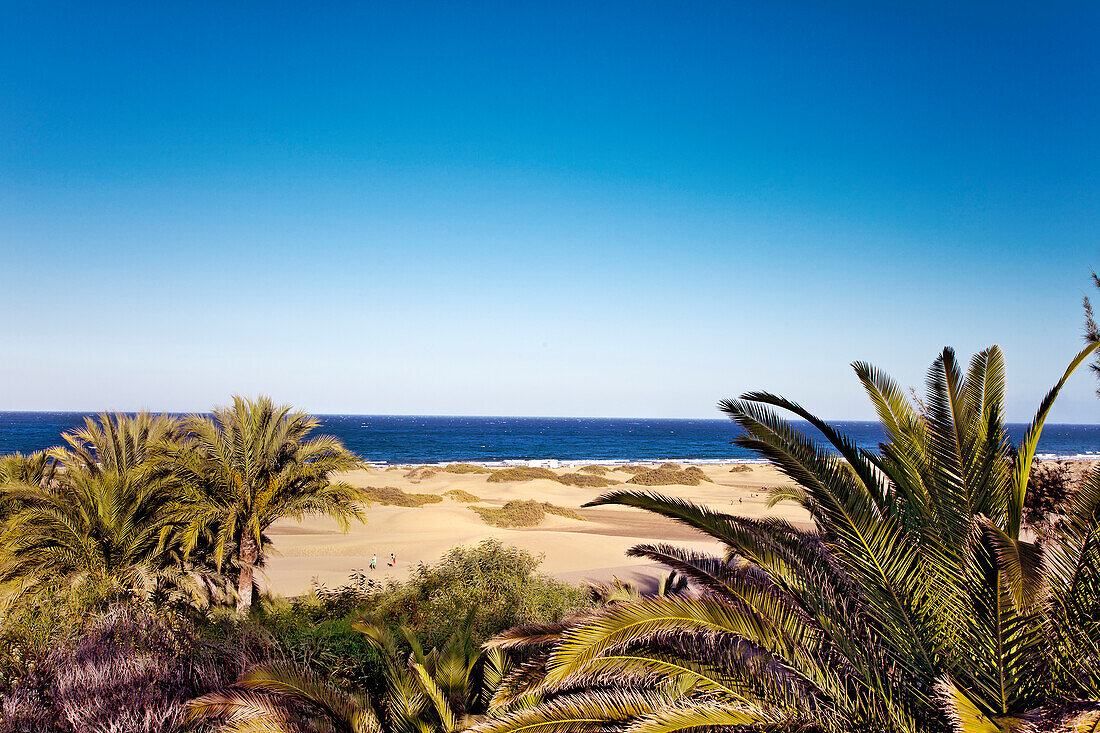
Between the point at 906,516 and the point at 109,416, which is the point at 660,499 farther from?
the point at 109,416

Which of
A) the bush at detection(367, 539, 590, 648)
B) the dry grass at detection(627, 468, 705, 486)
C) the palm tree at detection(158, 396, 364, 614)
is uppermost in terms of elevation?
the palm tree at detection(158, 396, 364, 614)

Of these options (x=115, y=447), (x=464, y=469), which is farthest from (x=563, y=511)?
(x=115, y=447)

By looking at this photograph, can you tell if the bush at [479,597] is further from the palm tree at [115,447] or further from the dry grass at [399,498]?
the dry grass at [399,498]

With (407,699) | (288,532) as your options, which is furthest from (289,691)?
(288,532)

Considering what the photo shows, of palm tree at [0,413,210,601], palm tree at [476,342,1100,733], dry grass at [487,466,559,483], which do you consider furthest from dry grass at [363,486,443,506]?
palm tree at [476,342,1100,733]

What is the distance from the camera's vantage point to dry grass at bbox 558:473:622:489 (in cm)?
4262

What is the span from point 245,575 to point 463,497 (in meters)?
23.7

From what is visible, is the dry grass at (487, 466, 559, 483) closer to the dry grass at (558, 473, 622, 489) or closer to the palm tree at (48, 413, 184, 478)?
the dry grass at (558, 473, 622, 489)

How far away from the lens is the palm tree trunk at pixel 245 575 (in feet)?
41.2

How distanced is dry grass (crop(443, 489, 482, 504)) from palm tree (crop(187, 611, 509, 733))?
28.7 meters

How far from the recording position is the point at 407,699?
621 centimetres

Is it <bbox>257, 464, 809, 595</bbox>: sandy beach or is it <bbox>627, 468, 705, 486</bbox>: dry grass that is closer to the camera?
<bbox>257, 464, 809, 595</bbox>: sandy beach

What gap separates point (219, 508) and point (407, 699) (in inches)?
327

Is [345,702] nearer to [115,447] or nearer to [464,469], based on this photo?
[115,447]
